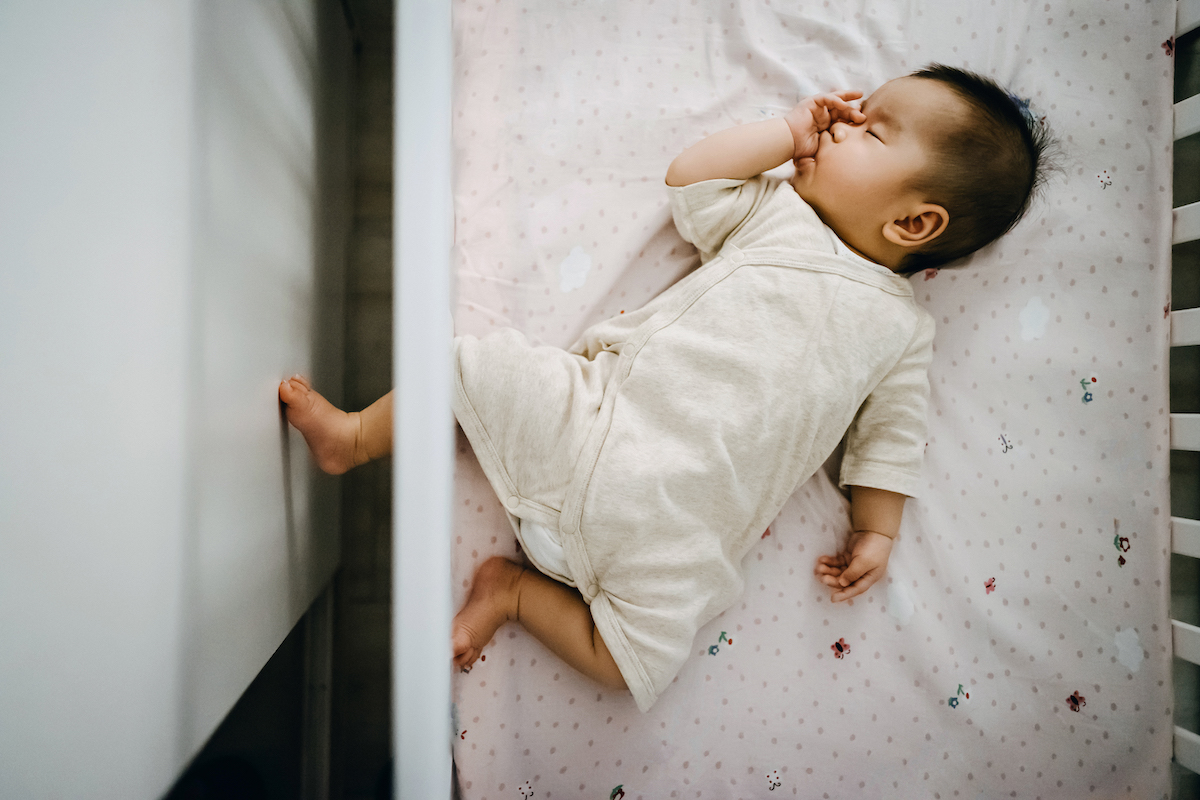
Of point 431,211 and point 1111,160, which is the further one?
point 1111,160

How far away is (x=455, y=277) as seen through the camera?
2.84ft

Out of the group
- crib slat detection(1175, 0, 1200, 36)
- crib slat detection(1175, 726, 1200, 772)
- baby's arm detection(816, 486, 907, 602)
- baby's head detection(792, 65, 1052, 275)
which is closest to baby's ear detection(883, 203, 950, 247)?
baby's head detection(792, 65, 1052, 275)

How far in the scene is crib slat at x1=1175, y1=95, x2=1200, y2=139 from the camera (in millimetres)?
944

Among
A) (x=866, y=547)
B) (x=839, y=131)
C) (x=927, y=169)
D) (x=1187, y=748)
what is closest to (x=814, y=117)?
(x=839, y=131)

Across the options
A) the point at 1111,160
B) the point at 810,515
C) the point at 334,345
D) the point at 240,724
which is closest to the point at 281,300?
the point at 334,345

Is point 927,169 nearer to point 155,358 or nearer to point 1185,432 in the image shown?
point 1185,432

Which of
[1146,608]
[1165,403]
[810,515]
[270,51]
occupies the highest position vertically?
[270,51]

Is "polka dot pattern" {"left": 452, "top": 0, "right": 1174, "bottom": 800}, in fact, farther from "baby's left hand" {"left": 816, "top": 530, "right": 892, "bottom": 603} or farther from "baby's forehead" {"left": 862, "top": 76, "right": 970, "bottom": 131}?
"baby's forehead" {"left": 862, "top": 76, "right": 970, "bottom": 131}

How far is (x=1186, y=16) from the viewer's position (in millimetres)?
967

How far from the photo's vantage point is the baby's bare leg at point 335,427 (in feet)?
1.47

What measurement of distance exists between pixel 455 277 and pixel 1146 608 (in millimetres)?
1193

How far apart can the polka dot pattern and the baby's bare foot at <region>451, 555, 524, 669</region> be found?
27mm

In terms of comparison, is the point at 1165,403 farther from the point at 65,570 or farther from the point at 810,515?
the point at 65,570

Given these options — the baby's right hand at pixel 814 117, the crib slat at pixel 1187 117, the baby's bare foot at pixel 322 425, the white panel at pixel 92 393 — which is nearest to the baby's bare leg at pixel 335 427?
the baby's bare foot at pixel 322 425
